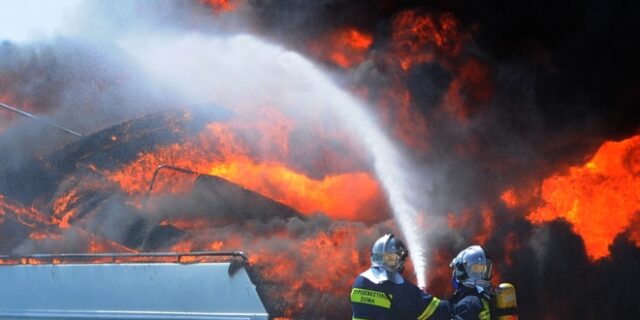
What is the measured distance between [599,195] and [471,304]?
4.88 m

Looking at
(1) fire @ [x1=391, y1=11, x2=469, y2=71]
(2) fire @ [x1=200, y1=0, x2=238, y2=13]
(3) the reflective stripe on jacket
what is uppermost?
(2) fire @ [x1=200, y1=0, x2=238, y2=13]

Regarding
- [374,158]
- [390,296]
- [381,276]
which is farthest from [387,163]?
[390,296]

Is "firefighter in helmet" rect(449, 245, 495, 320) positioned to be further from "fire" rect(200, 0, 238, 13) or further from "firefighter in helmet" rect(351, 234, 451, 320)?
"fire" rect(200, 0, 238, 13)

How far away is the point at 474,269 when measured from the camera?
Answer: 5660mm

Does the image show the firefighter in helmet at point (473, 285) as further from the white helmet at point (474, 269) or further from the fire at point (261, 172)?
the fire at point (261, 172)

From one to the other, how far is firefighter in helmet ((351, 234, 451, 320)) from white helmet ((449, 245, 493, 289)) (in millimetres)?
310

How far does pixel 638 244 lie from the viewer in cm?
922

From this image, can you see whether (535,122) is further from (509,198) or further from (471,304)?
(471,304)

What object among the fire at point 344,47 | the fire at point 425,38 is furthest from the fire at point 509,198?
the fire at point 344,47

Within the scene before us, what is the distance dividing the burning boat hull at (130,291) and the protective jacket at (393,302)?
6.46ft

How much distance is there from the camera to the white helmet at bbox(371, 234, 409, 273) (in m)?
5.62

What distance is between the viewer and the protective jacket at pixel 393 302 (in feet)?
17.8

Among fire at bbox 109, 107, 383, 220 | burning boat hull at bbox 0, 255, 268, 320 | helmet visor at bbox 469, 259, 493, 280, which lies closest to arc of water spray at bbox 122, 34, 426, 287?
fire at bbox 109, 107, 383, 220

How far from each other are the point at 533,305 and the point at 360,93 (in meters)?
4.21
